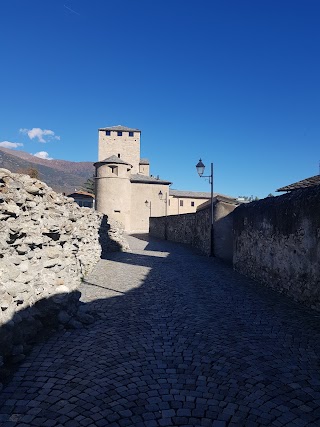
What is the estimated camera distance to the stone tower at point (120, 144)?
55.3 meters

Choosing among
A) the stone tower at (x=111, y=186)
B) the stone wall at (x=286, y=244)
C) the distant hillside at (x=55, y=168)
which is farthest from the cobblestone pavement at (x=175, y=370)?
the distant hillside at (x=55, y=168)

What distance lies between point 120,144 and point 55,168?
109 m

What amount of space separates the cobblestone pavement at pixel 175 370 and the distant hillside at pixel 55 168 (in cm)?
12169

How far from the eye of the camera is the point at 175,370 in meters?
3.84

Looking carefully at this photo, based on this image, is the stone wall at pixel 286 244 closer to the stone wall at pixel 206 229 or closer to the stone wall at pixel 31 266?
the stone wall at pixel 206 229

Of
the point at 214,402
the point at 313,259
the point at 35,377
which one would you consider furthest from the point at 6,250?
the point at 313,259

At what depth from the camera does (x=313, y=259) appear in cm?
672

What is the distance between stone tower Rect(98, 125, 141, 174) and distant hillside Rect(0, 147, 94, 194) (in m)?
70.8

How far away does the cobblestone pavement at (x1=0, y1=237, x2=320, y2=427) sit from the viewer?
117 inches

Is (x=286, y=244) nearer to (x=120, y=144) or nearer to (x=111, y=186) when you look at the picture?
(x=111, y=186)

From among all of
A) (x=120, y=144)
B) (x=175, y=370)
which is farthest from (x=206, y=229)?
(x=120, y=144)

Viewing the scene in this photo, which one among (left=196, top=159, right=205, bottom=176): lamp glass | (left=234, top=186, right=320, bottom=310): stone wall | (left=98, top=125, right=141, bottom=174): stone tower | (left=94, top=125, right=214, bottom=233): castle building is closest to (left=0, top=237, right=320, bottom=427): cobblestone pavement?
(left=234, top=186, right=320, bottom=310): stone wall

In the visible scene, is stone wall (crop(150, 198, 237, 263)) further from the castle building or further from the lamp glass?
the castle building

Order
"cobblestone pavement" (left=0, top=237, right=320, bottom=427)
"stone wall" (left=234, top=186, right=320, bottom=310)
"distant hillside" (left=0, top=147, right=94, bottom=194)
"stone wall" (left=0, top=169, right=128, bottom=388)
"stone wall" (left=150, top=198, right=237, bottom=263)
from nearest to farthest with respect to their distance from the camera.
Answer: "cobblestone pavement" (left=0, top=237, right=320, bottom=427), "stone wall" (left=0, top=169, right=128, bottom=388), "stone wall" (left=234, top=186, right=320, bottom=310), "stone wall" (left=150, top=198, right=237, bottom=263), "distant hillside" (left=0, top=147, right=94, bottom=194)
